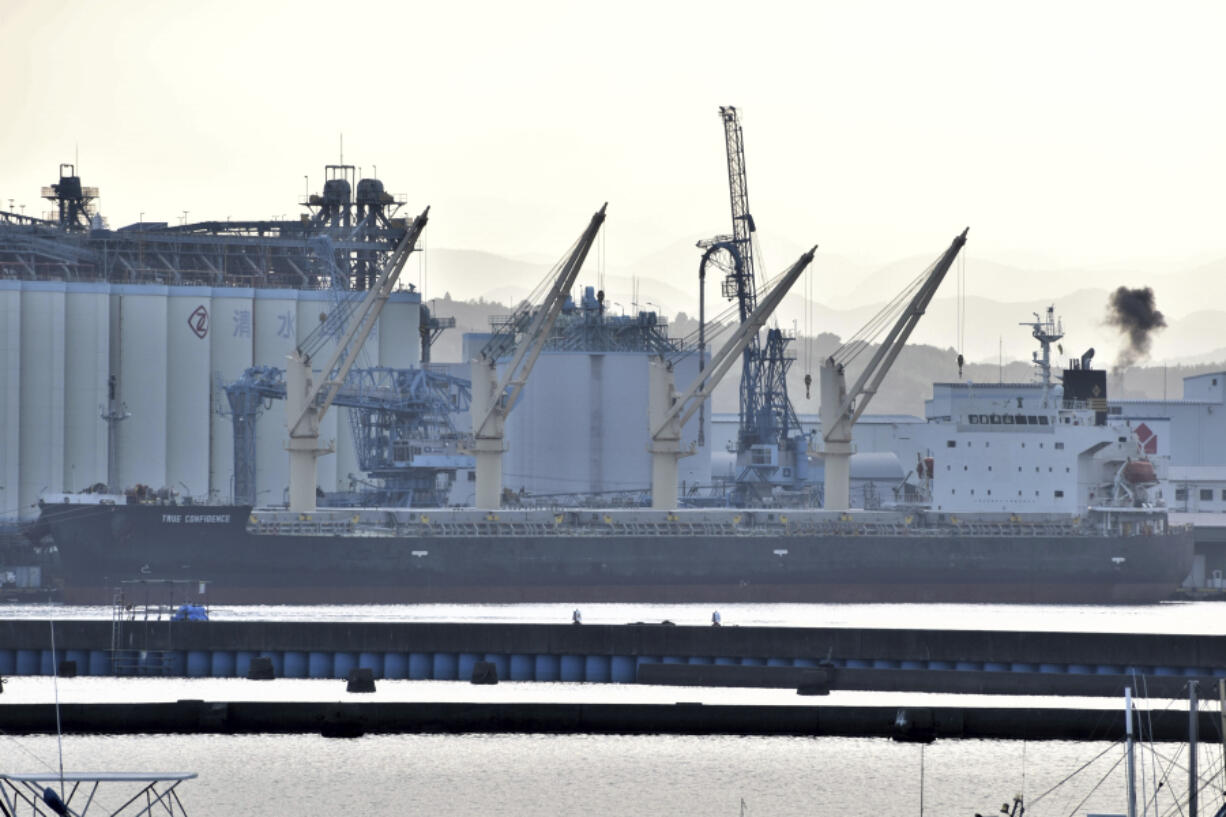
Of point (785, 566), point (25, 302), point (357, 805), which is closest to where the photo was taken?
point (357, 805)

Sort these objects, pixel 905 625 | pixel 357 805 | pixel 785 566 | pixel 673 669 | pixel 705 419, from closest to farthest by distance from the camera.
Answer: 1. pixel 357 805
2. pixel 673 669
3. pixel 905 625
4. pixel 785 566
5. pixel 705 419

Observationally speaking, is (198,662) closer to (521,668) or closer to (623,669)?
(521,668)

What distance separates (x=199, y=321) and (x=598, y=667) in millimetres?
57578

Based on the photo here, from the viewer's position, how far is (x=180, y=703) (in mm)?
39281

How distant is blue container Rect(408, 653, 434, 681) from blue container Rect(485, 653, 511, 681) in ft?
4.24

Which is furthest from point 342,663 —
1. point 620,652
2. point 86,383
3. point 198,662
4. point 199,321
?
point 199,321

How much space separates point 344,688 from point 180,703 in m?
7.02

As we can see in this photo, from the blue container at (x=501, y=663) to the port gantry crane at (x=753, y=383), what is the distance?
5190 centimetres

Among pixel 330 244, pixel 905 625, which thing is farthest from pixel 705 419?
pixel 905 625

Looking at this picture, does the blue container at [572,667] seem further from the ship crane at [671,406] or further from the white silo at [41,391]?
the white silo at [41,391]

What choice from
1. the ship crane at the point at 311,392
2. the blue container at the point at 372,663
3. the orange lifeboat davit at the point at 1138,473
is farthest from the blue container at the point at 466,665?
the orange lifeboat davit at the point at 1138,473

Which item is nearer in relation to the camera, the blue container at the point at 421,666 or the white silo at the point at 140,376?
the blue container at the point at 421,666

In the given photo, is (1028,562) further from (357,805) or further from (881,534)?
(357,805)

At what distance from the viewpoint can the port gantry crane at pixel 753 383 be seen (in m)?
99.0
